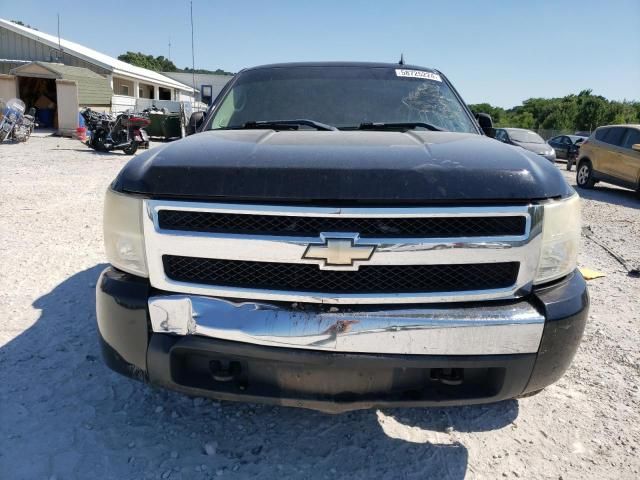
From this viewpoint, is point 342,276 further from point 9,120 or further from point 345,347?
point 9,120

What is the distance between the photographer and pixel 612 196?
38.3ft

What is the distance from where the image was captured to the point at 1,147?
604 inches

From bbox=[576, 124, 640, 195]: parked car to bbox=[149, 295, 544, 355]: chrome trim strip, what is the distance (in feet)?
36.2

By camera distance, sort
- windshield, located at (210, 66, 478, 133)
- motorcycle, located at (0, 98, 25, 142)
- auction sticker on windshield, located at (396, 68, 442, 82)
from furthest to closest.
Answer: motorcycle, located at (0, 98, 25, 142), auction sticker on windshield, located at (396, 68, 442, 82), windshield, located at (210, 66, 478, 133)

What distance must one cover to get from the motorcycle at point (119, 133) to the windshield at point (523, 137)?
1222 cm

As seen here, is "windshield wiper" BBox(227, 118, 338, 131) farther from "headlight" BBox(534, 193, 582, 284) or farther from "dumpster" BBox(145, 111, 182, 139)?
"dumpster" BBox(145, 111, 182, 139)

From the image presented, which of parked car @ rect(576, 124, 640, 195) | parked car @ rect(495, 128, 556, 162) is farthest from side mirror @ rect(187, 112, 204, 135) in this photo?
parked car @ rect(495, 128, 556, 162)

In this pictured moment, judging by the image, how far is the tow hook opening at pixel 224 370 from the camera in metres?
1.79

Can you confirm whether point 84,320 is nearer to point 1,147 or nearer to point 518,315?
point 518,315

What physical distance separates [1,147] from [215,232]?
17.1m

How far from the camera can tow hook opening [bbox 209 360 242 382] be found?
1.79 meters

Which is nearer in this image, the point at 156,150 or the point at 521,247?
the point at 521,247

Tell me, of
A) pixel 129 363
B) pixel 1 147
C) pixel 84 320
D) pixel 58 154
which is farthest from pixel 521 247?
pixel 1 147

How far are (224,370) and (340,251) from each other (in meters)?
0.65
